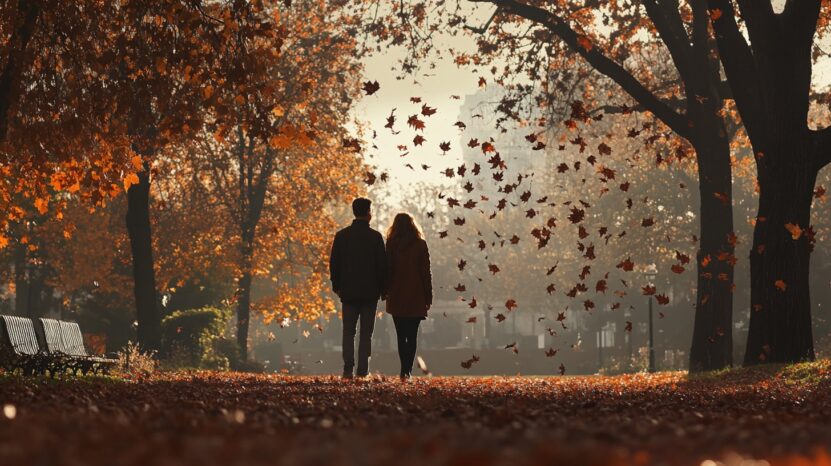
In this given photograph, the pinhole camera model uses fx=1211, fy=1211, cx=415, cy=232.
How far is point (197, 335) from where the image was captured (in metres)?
33.9

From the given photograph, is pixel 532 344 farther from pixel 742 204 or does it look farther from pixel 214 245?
pixel 214 245

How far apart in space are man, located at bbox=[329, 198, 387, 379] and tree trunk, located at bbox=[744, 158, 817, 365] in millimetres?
5699

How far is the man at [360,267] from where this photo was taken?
47.1 feet

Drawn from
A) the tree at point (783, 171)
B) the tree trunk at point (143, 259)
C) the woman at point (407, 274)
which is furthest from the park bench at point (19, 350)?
the tree trunk at point (143, 259)

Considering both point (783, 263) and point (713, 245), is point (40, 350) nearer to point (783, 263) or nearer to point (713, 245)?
point (783, 263)

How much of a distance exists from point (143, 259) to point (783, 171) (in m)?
15.5

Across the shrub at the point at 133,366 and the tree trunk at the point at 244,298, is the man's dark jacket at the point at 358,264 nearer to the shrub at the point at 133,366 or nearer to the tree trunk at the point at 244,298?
the shrub at the point at 133,366

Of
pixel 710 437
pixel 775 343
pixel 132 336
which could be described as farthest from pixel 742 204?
pixel 710 437

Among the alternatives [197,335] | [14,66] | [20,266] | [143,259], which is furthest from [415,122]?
[20,266]

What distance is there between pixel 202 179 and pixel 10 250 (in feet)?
33.1

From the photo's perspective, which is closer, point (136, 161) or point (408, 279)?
point (408, 279)

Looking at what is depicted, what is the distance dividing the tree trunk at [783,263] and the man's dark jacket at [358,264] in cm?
570

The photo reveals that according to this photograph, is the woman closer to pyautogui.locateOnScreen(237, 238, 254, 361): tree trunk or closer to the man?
the man

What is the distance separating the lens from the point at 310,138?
1296 cm
